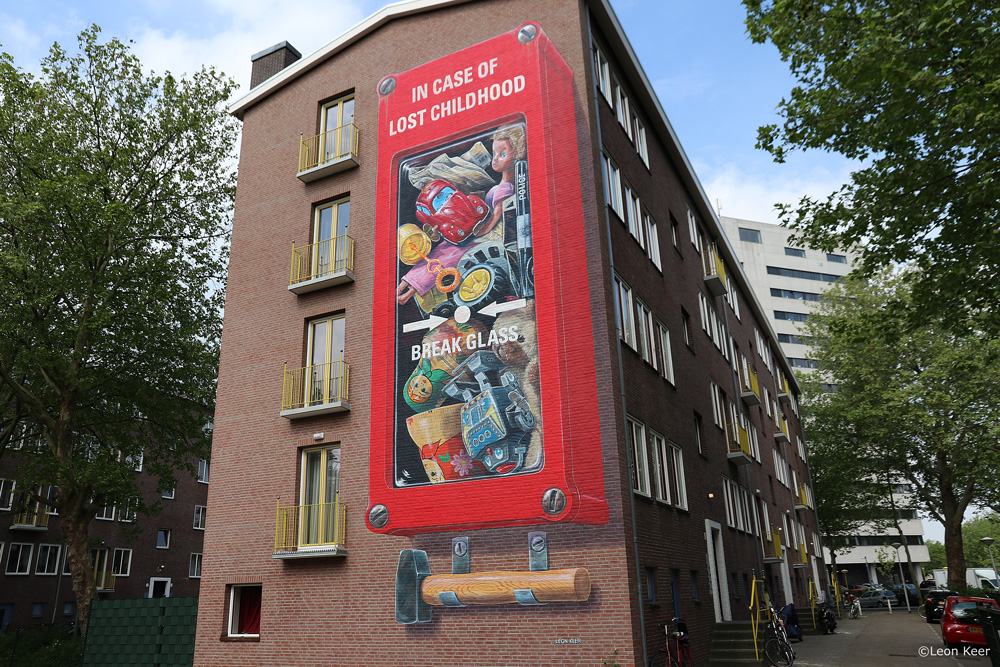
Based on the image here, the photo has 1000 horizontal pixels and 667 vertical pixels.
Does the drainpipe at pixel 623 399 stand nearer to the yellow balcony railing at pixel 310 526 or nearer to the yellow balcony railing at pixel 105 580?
the yellow balcony railing at pixel 310 526

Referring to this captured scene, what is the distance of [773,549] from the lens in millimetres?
33250

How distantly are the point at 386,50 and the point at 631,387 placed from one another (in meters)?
12.2

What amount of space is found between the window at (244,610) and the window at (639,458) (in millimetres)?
9964

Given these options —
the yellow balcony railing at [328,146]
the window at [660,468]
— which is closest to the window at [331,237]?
the yellow balcony railing at [328,146]

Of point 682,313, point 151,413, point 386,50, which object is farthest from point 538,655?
point 151,413

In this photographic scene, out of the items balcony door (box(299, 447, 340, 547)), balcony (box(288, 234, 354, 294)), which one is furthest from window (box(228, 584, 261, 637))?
balcony (box(288, 234, 354, 294))

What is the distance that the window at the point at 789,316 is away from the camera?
86938 millimetres

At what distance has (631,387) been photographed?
16891 millimetres

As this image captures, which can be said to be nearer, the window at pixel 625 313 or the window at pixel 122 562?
the window at pixel 625 313

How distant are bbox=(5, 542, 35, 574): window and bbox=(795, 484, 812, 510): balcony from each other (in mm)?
43635

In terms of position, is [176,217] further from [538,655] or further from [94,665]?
[538,655]

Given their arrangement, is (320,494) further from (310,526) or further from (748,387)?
(748,387)

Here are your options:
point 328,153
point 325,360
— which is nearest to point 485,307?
point 325,360

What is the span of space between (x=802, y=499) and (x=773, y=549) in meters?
17.4
